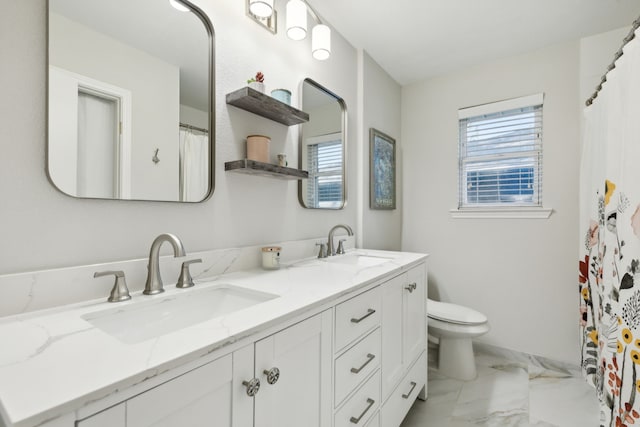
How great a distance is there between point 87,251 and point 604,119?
2.27m

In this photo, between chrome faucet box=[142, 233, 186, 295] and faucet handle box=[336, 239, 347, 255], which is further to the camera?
faucet handle box=[336, 239, 347, 255]

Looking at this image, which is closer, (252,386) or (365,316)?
(252,386)

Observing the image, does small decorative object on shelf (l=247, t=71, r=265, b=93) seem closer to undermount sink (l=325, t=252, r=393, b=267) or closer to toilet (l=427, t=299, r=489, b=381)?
undermount sink (l=325, t=252, r=393, b=267)

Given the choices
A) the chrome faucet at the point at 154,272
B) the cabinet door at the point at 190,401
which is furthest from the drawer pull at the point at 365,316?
the chrome faucet at the point at 154,272

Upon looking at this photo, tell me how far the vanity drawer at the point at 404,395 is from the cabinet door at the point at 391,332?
0.06 metres

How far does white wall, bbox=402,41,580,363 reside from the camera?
217cm

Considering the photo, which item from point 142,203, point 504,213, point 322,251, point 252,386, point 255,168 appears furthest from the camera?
point 504,213

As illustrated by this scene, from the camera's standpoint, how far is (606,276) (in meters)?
1.26

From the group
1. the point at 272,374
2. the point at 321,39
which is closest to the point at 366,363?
the point at 272,374

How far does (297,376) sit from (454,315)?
5.32 ft

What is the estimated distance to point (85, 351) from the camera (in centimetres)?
57

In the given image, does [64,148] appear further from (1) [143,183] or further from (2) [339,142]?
(2) [339,142]

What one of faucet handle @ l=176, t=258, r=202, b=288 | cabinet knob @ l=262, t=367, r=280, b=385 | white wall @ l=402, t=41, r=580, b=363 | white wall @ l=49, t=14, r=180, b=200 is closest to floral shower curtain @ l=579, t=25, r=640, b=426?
white wall @ l=402, t=41, r=580, b=363

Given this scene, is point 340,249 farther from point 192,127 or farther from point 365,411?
point 192,127
